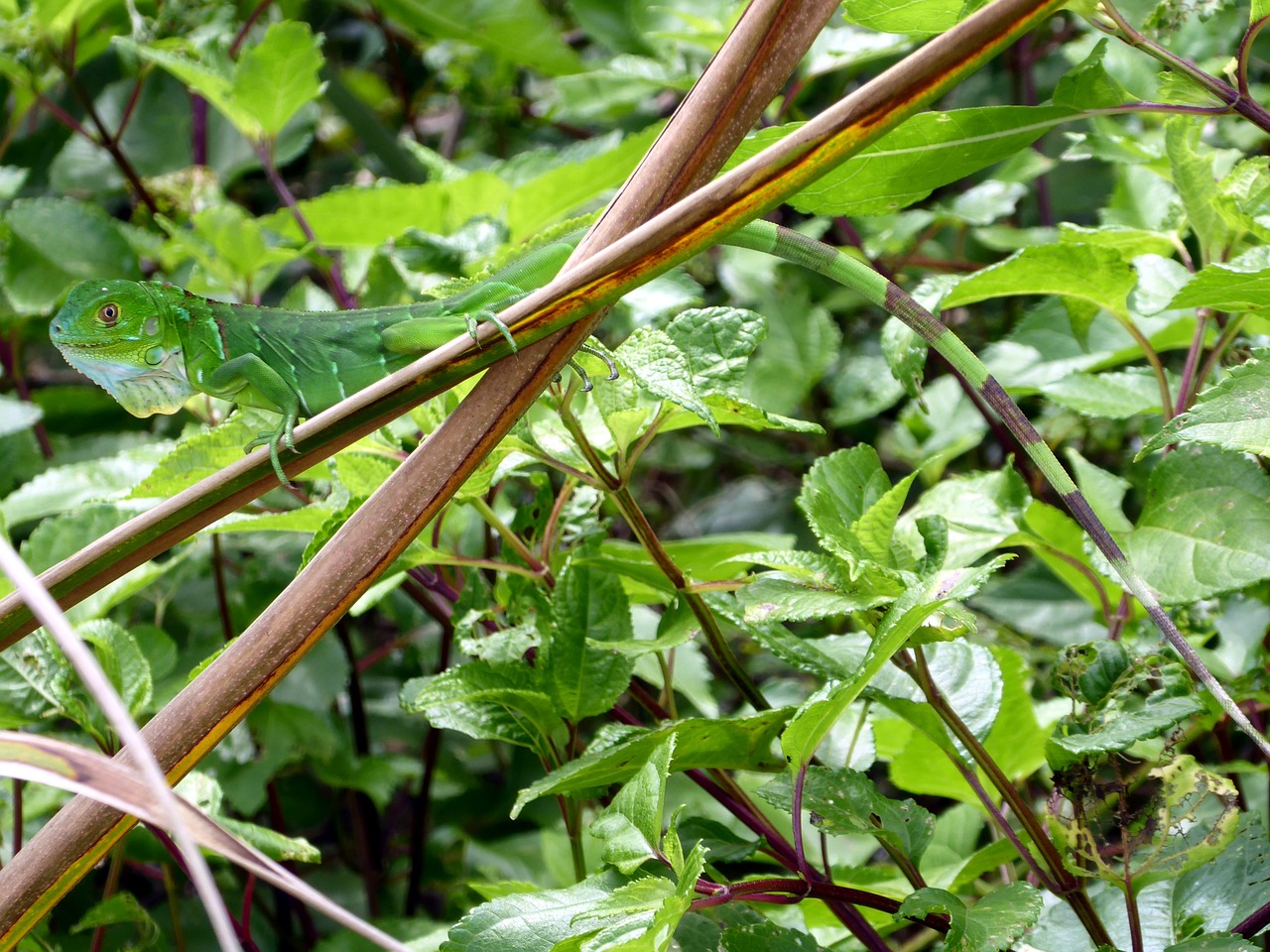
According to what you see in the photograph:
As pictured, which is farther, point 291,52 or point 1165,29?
point 291,52

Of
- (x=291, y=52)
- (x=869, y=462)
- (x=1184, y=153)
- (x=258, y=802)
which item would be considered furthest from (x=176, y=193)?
(x=1184, y=153)

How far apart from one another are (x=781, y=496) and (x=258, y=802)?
1254mm

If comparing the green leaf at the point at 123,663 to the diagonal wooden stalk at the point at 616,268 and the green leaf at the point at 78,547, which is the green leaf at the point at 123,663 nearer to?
the green leaf at the point at 78,547

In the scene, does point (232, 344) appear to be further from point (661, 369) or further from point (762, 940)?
point (762, 940)

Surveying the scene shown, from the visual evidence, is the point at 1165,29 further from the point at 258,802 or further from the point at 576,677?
the point at 258,802

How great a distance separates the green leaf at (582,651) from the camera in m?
0.99

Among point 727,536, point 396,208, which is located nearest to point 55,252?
point 396,208

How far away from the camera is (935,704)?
0.89 meters

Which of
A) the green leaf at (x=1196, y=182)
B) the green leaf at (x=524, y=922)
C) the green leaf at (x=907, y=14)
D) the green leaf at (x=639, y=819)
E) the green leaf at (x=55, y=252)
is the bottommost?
the green leaf at (x=524, y=922)

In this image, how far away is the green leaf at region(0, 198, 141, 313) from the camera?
1.87 m

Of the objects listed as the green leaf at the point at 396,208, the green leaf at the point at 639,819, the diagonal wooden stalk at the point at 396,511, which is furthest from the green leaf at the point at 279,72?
the green leaf at the point at 639,819

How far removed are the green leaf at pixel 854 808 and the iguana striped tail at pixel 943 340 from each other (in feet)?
0.87

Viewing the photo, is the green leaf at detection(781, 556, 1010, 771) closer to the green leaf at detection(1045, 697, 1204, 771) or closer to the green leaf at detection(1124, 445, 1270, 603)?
the green leaf at detection(1045, 697, 1204, 771)

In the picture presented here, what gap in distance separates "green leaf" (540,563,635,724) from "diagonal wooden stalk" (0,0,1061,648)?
13.9 inches
